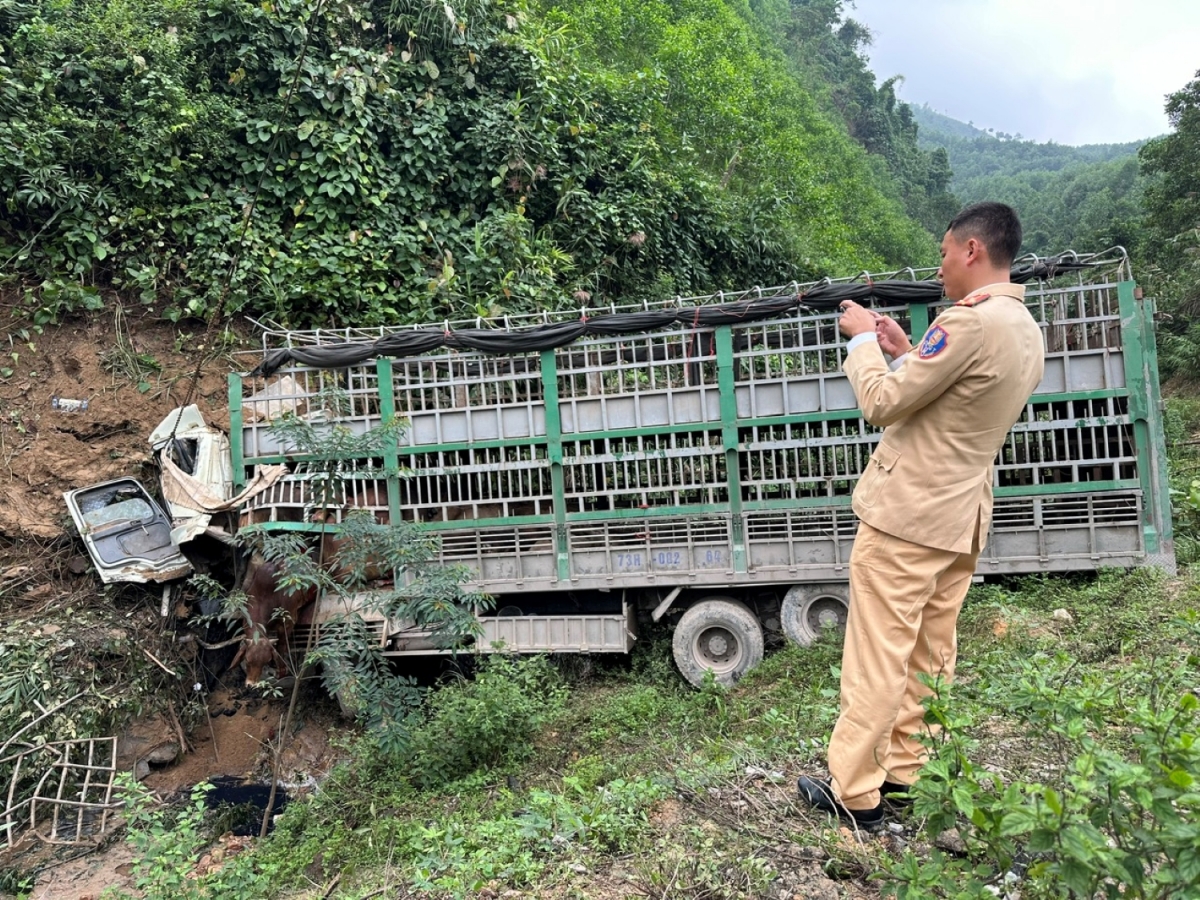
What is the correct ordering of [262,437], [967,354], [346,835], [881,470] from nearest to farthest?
[967,354] < [881,470] < [346,835] < [262,437]

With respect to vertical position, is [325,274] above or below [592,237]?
below

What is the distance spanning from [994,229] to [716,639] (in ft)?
Answer: 12.9

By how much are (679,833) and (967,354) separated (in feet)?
6.24

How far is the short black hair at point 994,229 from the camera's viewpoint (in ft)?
7.64

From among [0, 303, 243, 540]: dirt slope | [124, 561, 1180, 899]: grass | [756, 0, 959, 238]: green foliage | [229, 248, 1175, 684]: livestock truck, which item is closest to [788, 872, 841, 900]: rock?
[124, 561, 1180, 899]: grass

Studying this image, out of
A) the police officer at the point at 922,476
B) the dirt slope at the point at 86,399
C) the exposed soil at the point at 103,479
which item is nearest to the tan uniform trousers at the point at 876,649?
the police officer at the point at 922,476

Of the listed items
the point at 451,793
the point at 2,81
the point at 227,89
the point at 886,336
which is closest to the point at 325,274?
the point at 227,89

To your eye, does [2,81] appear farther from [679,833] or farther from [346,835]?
[679,833]

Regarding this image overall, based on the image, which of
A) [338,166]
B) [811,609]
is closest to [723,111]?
[338,166]

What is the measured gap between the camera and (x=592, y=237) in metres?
10.7

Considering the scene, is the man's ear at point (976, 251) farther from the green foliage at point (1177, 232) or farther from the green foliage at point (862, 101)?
the green foliage at point (862, 101)

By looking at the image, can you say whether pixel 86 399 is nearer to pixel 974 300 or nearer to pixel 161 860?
pixel 161 860

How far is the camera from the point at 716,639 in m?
5.54

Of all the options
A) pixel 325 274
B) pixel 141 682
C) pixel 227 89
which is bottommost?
pixel 141 682
